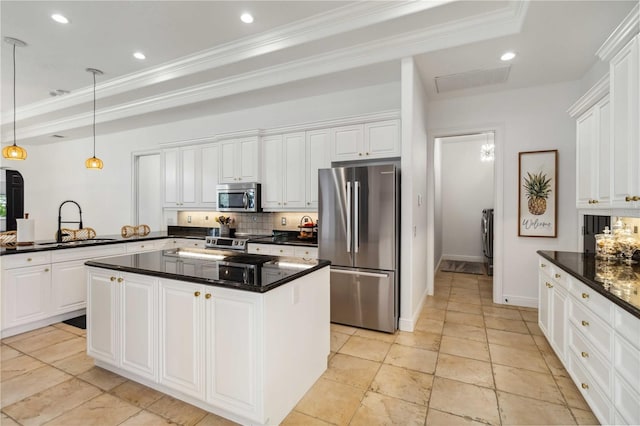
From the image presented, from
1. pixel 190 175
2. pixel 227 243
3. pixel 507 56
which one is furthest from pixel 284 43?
pixel 190 175

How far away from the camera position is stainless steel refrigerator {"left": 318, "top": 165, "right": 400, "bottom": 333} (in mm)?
3182

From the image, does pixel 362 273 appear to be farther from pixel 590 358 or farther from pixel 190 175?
pixel 190 175

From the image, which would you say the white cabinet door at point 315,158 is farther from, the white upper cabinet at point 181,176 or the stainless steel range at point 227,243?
the white upper cabinet at point 181,176

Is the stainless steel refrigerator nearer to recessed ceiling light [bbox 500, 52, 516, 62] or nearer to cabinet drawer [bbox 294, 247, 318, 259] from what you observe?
cabinet drawer [bbox 294, 247, 318, 259]

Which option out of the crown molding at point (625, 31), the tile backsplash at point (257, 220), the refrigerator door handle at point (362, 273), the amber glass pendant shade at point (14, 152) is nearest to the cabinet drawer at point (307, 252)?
the refrigerator door handle at point (362, 273)

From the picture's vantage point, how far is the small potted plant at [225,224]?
4883mm

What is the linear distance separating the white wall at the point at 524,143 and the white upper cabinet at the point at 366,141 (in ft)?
4.37

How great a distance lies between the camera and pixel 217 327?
1.81 meters

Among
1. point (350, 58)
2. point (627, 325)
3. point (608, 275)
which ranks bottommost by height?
point (627, 325)

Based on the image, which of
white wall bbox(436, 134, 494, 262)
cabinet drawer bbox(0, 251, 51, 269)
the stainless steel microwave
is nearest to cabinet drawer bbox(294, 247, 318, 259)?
the stainless steel microwave

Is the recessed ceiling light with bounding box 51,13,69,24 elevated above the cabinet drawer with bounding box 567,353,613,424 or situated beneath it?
elevated above

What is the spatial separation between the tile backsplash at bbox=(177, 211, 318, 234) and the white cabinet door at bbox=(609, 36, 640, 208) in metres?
3.16

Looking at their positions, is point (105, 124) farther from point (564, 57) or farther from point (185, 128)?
point (564, 57)

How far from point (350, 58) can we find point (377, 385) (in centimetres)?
328
